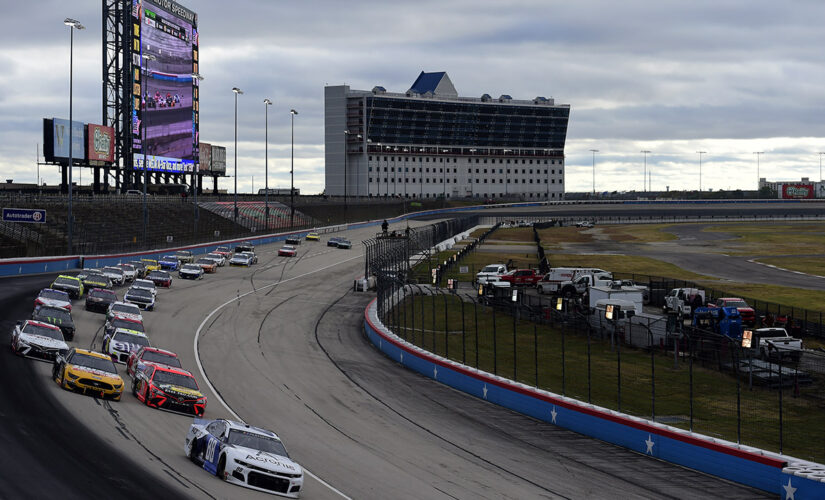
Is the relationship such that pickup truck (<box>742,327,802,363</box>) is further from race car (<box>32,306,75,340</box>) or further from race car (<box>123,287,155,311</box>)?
race car (<box>123,287,155,311</box>)

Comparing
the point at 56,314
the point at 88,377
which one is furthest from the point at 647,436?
the point at 56,314

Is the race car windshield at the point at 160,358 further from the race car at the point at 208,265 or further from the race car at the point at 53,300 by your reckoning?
the race car at the point at 208,265

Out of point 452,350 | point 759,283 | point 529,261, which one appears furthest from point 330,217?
point 452,350

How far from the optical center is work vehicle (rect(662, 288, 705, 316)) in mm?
47097

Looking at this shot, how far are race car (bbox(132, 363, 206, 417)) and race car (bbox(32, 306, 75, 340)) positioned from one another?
972 centimetres

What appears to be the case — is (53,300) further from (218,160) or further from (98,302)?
(218,160)

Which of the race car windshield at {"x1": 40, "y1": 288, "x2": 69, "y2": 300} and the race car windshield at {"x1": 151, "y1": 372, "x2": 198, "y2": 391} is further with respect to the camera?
the race car windshield at {"x1": 40, "y1": 288, "x2": 69, "y2": 300}

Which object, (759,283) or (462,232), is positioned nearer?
(759,283)

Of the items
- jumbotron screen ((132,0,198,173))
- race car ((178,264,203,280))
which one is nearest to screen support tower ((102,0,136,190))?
jumbotron screen ((132,0,198,173))

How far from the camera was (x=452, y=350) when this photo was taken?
36312mm

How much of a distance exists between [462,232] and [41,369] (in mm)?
99556

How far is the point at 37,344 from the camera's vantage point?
28.3 meters

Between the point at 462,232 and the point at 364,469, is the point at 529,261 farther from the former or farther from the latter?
the point at 364,469

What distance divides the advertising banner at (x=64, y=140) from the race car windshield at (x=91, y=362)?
8020 cm
